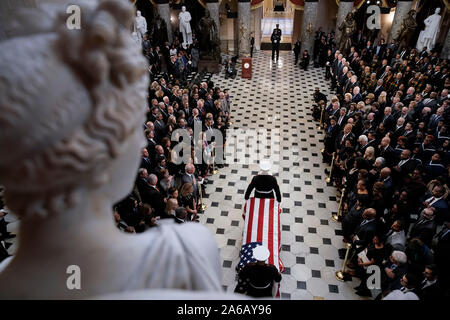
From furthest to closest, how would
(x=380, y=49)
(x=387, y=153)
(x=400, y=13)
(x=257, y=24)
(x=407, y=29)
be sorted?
(x=257, y=24) → (x=400, y=13) → (x=380, y=49) → (x=407, y=29) → (x=387, y=153)

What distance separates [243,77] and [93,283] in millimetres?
15614

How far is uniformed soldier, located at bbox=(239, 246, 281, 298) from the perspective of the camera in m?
4.66

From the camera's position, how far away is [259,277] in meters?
4.68

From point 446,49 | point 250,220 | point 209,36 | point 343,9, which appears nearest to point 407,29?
point 446,49

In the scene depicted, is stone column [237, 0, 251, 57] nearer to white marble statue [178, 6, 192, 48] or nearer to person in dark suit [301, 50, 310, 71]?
white marble statue [178, 6, 192, 48]

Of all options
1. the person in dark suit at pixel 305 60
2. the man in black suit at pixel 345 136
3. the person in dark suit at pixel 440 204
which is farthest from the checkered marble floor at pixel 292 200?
the person in dark suit at pixel 305 60

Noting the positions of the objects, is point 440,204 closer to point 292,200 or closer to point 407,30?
point 292,200

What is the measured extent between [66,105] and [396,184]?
24.7 ft

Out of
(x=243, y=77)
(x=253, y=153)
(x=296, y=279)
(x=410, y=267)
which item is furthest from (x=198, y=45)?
(x=410, y=267)

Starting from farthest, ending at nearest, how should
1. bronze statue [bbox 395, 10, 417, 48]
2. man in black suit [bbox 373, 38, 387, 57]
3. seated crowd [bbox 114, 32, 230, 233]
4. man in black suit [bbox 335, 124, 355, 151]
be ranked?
man in black suit [bbox 373, 38, 387, 57] < bronze statue [bbox 395, 10, 417, 48] < man in black suit [bbox 335, 124, 355, 151] < seated crowd [bbox 114, 32, 230, 233]

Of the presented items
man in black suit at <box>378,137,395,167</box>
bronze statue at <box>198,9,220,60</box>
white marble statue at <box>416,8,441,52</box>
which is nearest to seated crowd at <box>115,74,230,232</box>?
man in black suit at <box>378,137,395,167</box>

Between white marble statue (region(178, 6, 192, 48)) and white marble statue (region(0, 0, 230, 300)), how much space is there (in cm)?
1755

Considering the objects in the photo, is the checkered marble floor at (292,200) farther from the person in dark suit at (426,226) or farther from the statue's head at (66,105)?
the statue's head at (66,105)

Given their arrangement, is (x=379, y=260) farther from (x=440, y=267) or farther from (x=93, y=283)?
(x=93, y=283)
